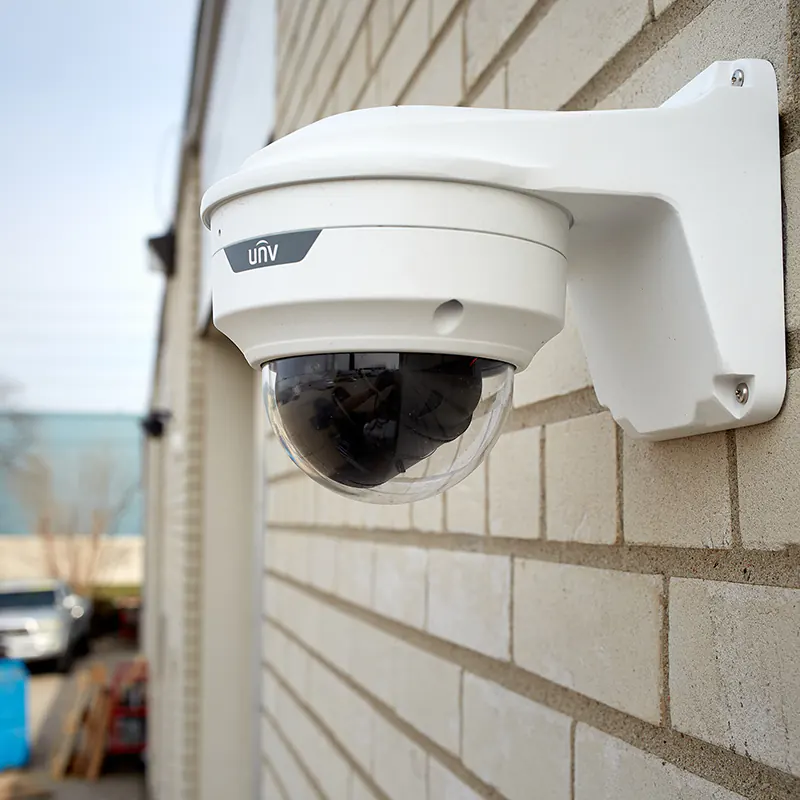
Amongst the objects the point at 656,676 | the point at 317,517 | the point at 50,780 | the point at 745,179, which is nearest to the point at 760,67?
the point at 745,179

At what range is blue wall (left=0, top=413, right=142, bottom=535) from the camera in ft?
57.8

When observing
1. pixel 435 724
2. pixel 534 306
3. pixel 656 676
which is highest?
pixel 534 306

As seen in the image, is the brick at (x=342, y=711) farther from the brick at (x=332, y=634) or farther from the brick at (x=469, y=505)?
the brick at (x=469, y=505)

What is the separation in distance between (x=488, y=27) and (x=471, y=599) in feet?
2.46

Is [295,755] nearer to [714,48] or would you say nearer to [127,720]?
[714,48]

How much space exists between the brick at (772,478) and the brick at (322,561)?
1.44 meters

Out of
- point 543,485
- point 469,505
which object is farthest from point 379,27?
point 543,485

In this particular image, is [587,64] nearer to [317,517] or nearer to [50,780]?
[317,517]

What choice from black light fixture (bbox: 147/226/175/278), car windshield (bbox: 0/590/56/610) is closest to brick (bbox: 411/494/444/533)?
black light fixture (bbox: 147/226/175/278)

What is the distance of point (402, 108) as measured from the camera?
2.02 feet

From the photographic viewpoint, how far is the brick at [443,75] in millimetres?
1327

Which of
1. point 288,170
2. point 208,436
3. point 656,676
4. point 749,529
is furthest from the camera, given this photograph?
point 208,436

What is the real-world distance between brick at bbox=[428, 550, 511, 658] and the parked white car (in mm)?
13354

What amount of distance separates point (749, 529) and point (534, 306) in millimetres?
247
